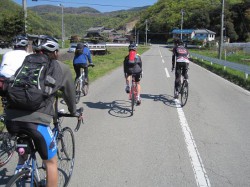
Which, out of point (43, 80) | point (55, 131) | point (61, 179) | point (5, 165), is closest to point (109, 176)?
point (61, 179)

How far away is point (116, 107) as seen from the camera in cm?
870

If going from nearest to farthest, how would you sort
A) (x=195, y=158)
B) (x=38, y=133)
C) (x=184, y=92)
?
1. (x=38, y=133)
2. (x=195, y=158)
3. (x=184, y=92)

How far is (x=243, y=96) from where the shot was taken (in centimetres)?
1108

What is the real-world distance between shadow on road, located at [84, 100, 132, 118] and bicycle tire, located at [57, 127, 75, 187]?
12.2ft

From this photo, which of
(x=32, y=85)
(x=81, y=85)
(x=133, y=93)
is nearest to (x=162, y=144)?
(x=133, y=93)

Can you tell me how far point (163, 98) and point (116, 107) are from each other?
2212 millimetres

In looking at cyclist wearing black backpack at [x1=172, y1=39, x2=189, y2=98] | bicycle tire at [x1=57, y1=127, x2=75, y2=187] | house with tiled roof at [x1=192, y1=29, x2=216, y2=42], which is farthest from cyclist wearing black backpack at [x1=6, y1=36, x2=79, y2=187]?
house with tiled roof at [x1=192, y1=29, x2=216, y2=42]

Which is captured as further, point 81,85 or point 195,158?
point 81,85

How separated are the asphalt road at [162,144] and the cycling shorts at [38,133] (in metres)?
1.27

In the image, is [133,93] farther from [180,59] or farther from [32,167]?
[32,167]

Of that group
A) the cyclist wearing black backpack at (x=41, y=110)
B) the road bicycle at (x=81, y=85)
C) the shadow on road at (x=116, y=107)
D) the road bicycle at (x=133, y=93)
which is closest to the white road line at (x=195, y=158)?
the road bicycle at (x=133, y=93)

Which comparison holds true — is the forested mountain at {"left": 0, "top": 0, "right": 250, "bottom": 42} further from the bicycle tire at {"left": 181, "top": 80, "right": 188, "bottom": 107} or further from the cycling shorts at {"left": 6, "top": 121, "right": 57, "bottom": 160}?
the cycling shorts at {"left": 6, "top": 121, "right": 57, "bottom": 160}

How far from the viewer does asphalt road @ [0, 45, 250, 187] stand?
4.22 metres

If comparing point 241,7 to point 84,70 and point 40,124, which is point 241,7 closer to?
point 84,70
